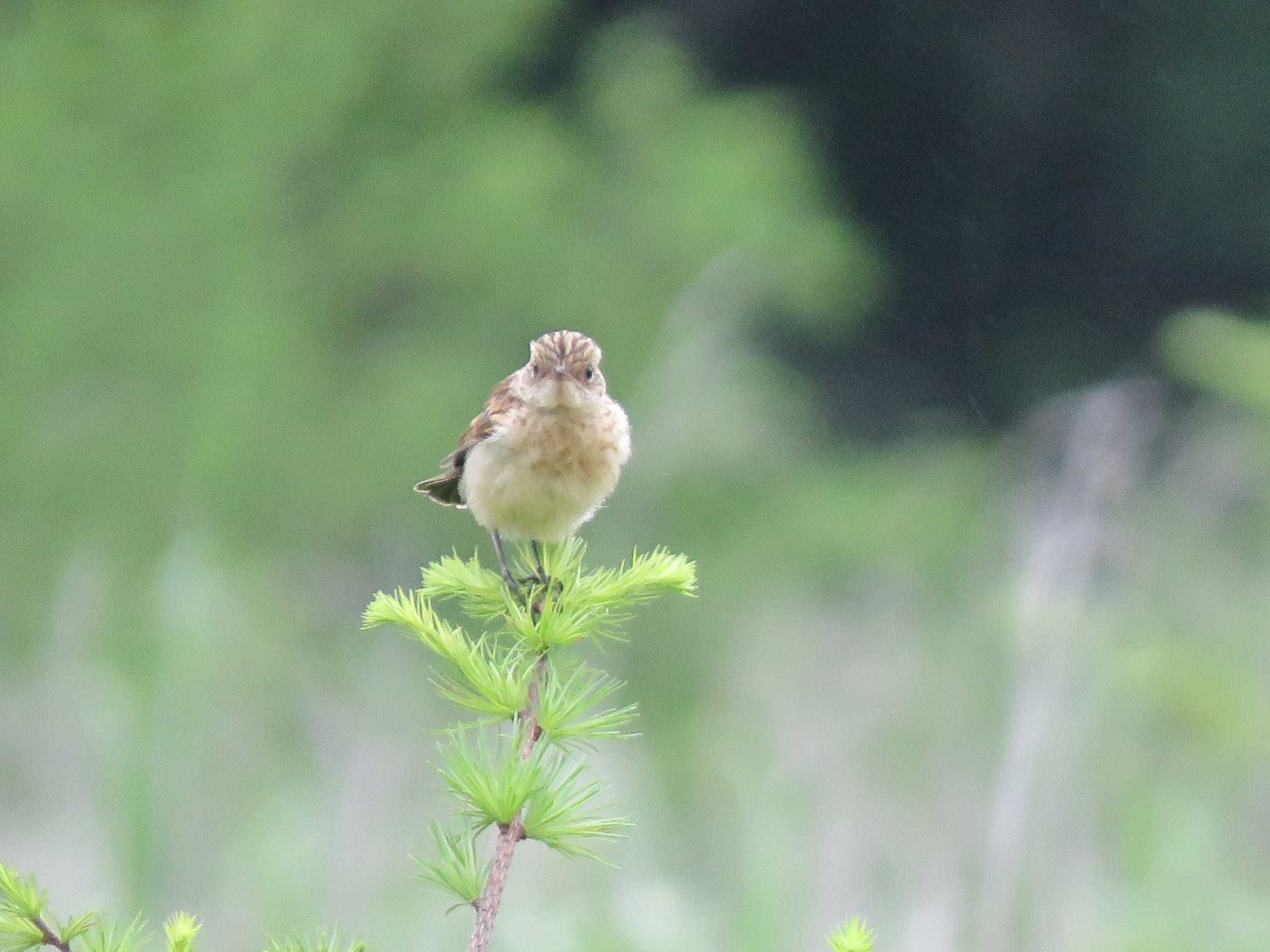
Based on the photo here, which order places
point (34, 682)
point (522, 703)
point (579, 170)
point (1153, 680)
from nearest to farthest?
point (522, 703) < point (1153, 680) < point (34, 682) < point (579, 170)

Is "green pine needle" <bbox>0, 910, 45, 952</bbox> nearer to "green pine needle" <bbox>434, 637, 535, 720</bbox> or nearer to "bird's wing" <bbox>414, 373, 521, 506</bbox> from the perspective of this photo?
"green pine needle" <bbox>434, 637, 535, 720</bbox>

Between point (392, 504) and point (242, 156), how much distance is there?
1.13m

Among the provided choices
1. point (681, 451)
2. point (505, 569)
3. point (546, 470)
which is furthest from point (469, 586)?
point (681, 451)

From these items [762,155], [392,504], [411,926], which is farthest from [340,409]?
[411,926]

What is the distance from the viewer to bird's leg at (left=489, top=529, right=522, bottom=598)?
1.35 m

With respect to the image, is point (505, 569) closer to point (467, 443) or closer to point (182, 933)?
point (467, 443)

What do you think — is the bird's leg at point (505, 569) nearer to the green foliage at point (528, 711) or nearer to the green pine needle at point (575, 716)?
the green foliage at point (528, 711)

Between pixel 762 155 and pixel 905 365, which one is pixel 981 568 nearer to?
pixel 762 155

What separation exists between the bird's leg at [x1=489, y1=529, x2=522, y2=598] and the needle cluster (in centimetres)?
12

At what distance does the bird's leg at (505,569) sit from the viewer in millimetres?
1354

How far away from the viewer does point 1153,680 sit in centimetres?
279

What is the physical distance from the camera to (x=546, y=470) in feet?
6.72

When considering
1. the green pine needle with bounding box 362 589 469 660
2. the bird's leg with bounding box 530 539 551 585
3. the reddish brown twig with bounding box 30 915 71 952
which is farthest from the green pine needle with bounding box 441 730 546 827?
the bird's leg with bounding box 530 539 551 585

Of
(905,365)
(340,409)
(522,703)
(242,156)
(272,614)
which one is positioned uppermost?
(905,365)
